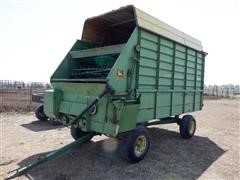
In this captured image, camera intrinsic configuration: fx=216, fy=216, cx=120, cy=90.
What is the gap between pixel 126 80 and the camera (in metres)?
4.48

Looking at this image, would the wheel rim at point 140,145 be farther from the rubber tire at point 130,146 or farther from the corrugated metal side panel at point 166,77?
the corrugated metal side panel at point 166,77

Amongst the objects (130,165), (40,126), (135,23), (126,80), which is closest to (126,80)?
(126,80)

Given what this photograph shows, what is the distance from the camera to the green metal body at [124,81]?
14.1ft

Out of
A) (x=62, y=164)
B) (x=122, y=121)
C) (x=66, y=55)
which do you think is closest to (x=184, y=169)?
(x=122, y=121)

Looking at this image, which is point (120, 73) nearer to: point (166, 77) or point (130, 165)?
point (166, 77)

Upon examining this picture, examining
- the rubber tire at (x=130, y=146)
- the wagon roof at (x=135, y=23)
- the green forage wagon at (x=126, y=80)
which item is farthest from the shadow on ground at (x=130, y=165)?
the wagon roof at (x=135, y=23)

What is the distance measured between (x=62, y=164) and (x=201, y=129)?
6378 mm

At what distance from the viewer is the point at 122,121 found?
423cm

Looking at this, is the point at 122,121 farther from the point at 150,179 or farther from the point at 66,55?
the point at 66,55

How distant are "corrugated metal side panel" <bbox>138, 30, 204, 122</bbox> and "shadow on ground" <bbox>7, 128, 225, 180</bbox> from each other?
0.98 m

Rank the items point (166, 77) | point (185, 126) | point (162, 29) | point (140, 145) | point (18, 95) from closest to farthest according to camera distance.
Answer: point (140, 145)
point (162, 29)
point (166, 77)
point (185, 126)
point (18, 95)

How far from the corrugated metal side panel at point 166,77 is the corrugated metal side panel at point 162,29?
13 centimetres

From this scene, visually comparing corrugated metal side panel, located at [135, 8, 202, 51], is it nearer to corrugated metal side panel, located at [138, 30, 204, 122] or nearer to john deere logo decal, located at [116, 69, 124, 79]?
corrugated metal side panel, located at [138, 30, 204, 122]

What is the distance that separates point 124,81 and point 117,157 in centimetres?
188
